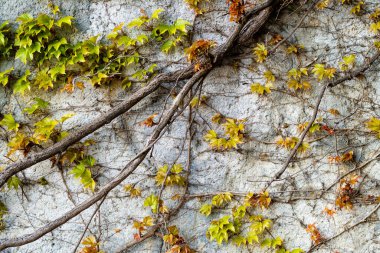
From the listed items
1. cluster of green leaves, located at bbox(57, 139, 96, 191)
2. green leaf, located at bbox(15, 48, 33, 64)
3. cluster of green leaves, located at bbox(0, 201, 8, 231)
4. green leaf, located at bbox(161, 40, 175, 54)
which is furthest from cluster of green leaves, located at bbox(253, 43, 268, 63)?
cluster of green leaves, located at bbox(0, 201, 8, 231)

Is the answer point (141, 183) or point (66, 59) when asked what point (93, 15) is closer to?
point (66, 59)

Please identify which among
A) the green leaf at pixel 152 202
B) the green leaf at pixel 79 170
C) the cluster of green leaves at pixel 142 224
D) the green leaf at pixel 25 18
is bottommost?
the cluster of green leaves at pixel 142 224

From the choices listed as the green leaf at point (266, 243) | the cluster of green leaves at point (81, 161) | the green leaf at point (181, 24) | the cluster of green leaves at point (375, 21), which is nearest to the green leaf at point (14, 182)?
the cluster of green leaves at point (81, 161)

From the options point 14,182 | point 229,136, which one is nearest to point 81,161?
point 14,182

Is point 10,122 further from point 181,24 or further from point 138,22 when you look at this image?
point 181,24

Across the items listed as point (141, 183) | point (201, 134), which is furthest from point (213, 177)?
point (141, 183)

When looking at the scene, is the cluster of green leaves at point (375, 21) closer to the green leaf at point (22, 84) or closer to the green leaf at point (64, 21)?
the green leaf at point (64, 21)

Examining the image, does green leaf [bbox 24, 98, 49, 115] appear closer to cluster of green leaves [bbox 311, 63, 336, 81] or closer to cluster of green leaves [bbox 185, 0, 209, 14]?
cluster of green leaves [bbox 185, 0, 209, 14]
